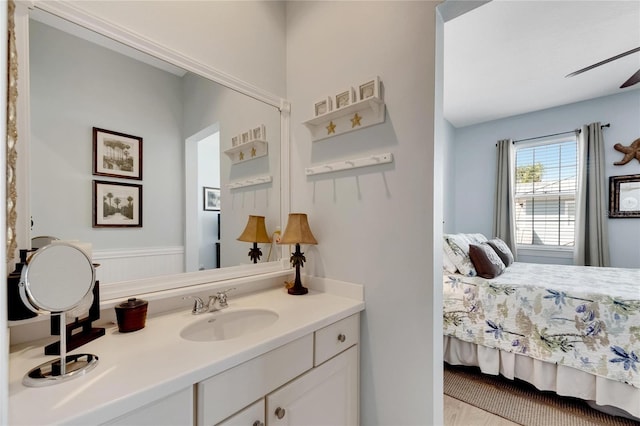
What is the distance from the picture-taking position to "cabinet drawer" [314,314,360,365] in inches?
44.9

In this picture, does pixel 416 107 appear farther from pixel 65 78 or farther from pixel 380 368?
pixel 65 78

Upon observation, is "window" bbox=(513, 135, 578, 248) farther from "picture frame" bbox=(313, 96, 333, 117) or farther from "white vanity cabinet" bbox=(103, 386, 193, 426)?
"white vanity cabinet" bbox=(103, 386, 193, 426)

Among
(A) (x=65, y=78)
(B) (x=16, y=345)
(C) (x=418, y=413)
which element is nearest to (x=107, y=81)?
(A) (x=65, y=78)

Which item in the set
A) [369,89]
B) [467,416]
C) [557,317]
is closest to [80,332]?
[369,89]

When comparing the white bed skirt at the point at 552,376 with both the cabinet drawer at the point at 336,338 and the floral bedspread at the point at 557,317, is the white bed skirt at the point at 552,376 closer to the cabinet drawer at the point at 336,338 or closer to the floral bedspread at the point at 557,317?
the floral bedspread at the point at 557,317

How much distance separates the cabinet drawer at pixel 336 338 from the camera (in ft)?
3.74

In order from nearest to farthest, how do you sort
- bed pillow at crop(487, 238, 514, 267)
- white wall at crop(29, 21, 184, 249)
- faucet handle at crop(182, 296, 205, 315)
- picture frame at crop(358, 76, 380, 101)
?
white wall at crop(29, 21, 184, 249)
faucet handle at crop(182, 296, 205, 315)
picture frame at crop(358, 76, 380, 101)
bed pillow at crop(487, 238, 514, 267)

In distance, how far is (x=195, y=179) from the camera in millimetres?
1394

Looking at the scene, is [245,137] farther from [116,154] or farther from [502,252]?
[502,252]

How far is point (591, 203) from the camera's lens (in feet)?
11.6

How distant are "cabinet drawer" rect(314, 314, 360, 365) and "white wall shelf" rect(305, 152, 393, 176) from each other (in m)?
0.74

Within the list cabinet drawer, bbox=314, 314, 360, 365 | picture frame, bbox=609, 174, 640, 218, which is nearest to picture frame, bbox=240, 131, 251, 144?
cabinet drawer, bbox=314, 314, 360, 365

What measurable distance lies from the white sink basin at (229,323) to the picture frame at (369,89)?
1.10 meters

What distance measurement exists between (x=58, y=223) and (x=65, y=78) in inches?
20.6
